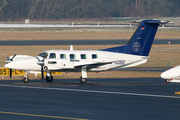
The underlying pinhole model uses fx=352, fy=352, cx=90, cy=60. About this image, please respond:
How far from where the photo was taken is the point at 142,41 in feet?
93.5

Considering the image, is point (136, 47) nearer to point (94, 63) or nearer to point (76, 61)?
point (94, 63)

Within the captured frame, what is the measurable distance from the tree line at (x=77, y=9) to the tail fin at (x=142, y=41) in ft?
277

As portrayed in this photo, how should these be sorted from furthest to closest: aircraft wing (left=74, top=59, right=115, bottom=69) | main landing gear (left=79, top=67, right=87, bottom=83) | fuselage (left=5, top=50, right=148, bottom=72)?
main landing gear (left=79, top=67, right=87, bottom=83) < fuselage (left=5, top=50, right=148, bottom=72) < aircraft wing (left=74, top=59, right=115, bottom=69)

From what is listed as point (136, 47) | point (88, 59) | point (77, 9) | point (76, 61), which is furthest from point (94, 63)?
point (77, 9)

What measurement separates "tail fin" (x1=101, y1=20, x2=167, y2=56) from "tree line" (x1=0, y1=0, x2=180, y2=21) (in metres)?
84.3

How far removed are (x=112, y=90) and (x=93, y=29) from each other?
59932mm

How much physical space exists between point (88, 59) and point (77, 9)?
90.1 meters

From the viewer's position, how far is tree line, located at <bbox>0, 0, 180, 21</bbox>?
366 feet

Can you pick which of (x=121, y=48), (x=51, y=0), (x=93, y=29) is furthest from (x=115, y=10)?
(x=121, y=48)

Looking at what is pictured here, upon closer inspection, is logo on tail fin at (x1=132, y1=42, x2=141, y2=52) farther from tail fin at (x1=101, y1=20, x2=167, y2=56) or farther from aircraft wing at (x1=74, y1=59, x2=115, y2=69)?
aircraft wing at (x1=74, y1=59, x2=115, y2=69)

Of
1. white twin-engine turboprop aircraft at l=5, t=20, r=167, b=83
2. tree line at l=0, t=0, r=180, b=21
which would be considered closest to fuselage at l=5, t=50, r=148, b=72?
white twin-engine turboprop aircraft at l=5, t=20, r=167, b=83

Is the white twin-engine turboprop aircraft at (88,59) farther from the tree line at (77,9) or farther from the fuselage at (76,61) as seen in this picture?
the tree line at (77,9)

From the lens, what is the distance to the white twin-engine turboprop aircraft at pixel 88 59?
26438mm

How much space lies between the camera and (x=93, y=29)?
8206cm
